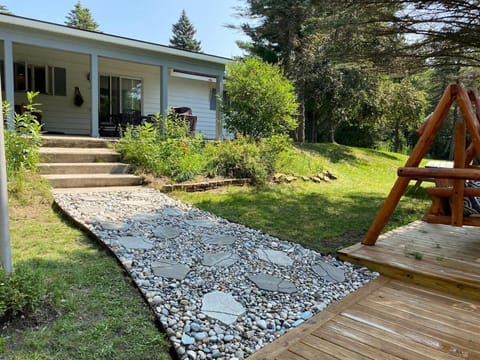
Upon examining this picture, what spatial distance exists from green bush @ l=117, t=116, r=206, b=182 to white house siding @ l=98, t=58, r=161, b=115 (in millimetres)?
4176

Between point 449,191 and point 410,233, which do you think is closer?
point 449,191

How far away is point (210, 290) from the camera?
272 centimetres

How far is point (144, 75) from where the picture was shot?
11195mm

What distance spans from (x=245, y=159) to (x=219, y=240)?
3.48 metres

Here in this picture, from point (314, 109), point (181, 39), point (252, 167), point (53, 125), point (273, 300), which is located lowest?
point (273, 300)

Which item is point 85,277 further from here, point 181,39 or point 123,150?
point 181,39

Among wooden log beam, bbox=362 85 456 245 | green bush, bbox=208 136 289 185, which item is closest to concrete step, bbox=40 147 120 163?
green bush, bbox=208 136 289 185

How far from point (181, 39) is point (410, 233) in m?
43.8

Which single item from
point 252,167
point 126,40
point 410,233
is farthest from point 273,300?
point 126,40

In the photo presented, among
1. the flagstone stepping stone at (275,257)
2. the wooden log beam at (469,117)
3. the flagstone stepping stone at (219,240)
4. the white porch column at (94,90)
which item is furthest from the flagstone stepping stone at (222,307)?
the white porch column at (94,90)

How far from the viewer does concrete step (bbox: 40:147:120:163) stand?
6.36 metres

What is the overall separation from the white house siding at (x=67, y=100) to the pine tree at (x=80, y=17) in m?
33.4

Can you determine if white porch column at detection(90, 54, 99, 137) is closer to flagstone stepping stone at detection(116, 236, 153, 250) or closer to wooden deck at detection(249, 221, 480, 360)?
flagstone stepping stone at detection(116, 236, 153, 250)

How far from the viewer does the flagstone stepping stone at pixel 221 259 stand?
3.20 m
